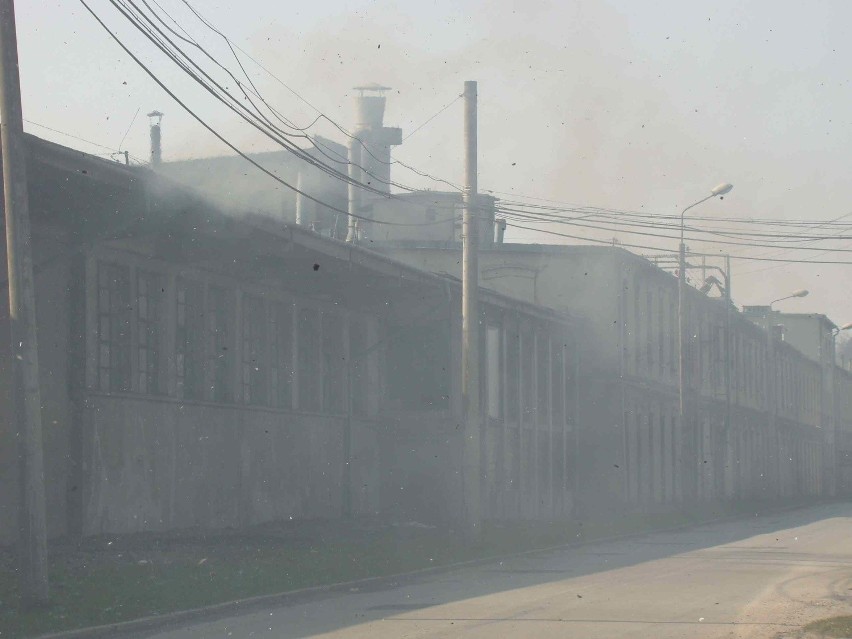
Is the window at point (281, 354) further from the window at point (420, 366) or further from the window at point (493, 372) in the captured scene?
the window at point (493, 372)

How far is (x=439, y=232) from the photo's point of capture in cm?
5419

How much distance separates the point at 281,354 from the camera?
26.2m

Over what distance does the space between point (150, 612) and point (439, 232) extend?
4141cm

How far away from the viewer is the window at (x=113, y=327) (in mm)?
20031

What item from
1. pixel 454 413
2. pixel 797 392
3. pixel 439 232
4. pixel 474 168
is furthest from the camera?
pixel 797 392

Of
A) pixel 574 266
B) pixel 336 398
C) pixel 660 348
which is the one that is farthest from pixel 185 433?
pixel 660 348

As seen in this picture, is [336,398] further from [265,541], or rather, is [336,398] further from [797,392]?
[797,392]

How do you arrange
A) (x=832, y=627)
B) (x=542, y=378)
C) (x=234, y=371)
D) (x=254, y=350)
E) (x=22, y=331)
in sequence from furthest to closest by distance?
(x=542, y=378)
(x=254, y=350)
(x=234, y=371)
(x=22, y=331)
(x=832, y=627)

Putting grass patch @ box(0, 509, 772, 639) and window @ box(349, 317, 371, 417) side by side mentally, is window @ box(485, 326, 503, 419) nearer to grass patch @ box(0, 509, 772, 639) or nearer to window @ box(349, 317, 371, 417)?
window @ box(349, 317, 371, 417)

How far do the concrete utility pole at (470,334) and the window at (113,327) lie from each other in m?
6.12

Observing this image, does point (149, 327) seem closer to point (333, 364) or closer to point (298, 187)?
point (333, 364)

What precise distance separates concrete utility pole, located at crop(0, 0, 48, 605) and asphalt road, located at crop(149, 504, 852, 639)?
1.83 m

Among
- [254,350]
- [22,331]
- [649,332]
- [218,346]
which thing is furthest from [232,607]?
[649,332]

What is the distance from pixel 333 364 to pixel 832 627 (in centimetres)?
1769
